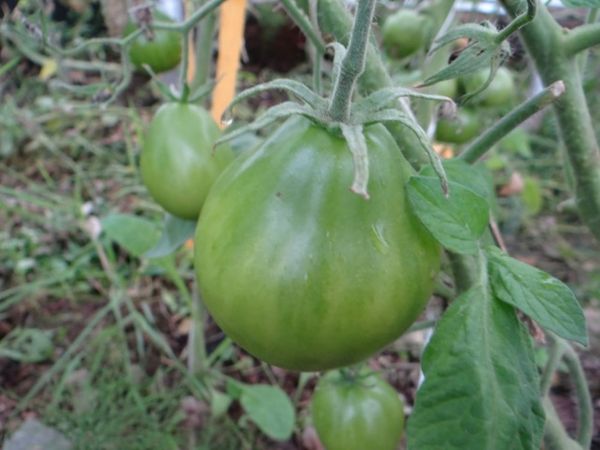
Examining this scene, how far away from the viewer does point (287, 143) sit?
1.50 ft

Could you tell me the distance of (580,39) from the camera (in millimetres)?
572

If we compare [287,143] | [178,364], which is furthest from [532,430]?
[178,364]

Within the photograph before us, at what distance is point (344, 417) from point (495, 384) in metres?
0.36

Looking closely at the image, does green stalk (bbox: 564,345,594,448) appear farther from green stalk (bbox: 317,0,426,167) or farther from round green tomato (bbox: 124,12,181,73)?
round green tomato (bbox: 124,12,181,73)

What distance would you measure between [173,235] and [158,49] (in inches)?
10.2

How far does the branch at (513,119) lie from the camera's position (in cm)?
49

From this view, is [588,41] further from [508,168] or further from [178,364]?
[508,168]

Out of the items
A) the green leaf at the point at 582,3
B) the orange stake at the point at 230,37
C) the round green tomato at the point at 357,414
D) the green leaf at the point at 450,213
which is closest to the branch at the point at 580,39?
the green leaf at the point at 582,3

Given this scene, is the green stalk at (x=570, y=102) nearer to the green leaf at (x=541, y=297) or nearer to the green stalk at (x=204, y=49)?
the green leaf at (x=541, y=297)

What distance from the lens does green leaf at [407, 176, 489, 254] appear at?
0.45m

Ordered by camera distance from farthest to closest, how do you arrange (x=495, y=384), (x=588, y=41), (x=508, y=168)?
(x=508, y=168)
(x=588, y=41)
(x=495, y=384)

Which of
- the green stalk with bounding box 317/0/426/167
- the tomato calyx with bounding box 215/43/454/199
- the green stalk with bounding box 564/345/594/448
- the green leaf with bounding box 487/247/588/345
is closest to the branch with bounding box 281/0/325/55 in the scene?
the green stalk with bounding box 317/0/426/167

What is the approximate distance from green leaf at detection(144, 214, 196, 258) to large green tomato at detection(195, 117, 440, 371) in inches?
13.8

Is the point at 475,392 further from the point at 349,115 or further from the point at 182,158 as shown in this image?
the point at 182,158
